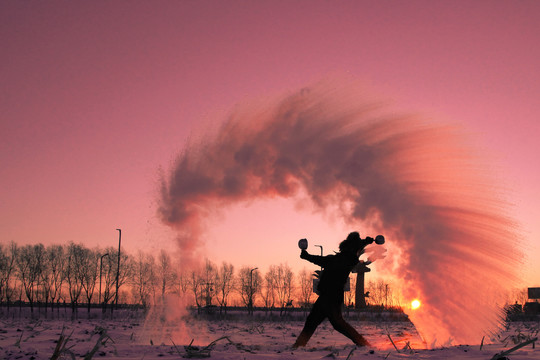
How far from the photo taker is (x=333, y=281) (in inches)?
491

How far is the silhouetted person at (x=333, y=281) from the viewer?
39.6ft

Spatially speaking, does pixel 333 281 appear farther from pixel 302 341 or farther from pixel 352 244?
pixel 302 341

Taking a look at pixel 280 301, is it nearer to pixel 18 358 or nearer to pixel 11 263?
pixel 11 263

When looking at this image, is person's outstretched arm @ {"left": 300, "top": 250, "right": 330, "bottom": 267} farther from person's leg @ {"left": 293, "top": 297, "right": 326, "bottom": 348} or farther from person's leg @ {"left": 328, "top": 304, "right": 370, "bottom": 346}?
person's leg @ {"left": 328, "top": 304, "right": 370, "bottom": 346}

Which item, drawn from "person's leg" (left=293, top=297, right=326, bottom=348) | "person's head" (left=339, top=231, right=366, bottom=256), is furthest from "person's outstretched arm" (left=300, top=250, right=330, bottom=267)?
"person's leg" (left=293, top=297, right=326, bottom=348)

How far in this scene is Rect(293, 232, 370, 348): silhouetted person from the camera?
12070 mm

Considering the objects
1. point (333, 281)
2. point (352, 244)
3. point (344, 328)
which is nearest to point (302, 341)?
point (344, 328)

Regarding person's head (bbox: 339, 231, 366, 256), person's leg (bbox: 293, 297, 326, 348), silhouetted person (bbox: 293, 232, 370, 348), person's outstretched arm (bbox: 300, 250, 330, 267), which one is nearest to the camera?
person's leg (bbox: 293, 297, 326, 348)

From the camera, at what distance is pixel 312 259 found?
1265 centimetres

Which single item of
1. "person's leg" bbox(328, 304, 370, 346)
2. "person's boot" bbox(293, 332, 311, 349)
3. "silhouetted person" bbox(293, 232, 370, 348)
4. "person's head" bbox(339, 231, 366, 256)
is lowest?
"person's boot" bbox(293, 332, 311, 349)

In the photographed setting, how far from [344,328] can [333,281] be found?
1302 millimetres

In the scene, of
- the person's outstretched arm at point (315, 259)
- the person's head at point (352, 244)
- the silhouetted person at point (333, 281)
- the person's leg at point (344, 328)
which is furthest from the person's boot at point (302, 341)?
the person's head at point (352, 244)

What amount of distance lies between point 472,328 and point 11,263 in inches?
3366

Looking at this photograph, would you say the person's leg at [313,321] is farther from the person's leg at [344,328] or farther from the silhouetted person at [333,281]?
the person's leg at [344,328]
